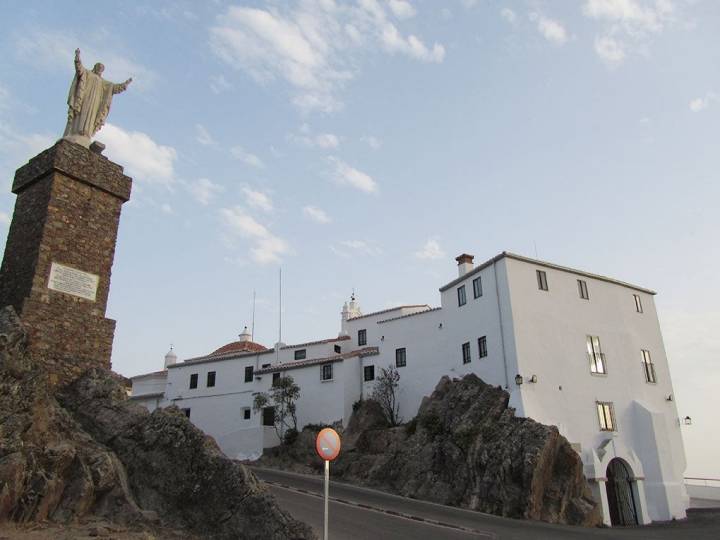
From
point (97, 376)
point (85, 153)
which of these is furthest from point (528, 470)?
point (85, 153)

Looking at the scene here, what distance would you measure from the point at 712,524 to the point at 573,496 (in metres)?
7.78

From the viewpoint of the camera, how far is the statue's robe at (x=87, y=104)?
59.7 ft

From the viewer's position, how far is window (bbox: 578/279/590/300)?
35031 mm

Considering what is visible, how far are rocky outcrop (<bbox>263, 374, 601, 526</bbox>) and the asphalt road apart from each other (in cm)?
122

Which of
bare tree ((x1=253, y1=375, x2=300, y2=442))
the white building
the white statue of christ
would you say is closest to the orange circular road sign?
the white statue of christ

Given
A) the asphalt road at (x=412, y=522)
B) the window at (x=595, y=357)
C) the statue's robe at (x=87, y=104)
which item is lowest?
the asphalt road at (x=412, y=522)

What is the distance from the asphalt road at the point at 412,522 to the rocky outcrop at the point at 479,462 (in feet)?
4.00

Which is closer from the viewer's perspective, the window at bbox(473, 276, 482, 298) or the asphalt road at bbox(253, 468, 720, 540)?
the asphalt road at bbox(253, 468, 720, 540)

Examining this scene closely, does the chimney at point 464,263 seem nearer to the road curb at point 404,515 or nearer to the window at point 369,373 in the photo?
the window at point 369,373

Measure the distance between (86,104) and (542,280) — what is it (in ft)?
82.3

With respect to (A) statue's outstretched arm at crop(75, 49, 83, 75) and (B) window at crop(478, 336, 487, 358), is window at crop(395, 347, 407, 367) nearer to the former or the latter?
(B) window at crop(478, 336, 487, 358)

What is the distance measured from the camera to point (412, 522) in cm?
2112

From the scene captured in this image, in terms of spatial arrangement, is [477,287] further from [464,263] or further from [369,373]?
[369,373]

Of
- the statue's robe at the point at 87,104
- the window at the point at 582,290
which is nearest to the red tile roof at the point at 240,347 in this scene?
the window at the point at 582,290
